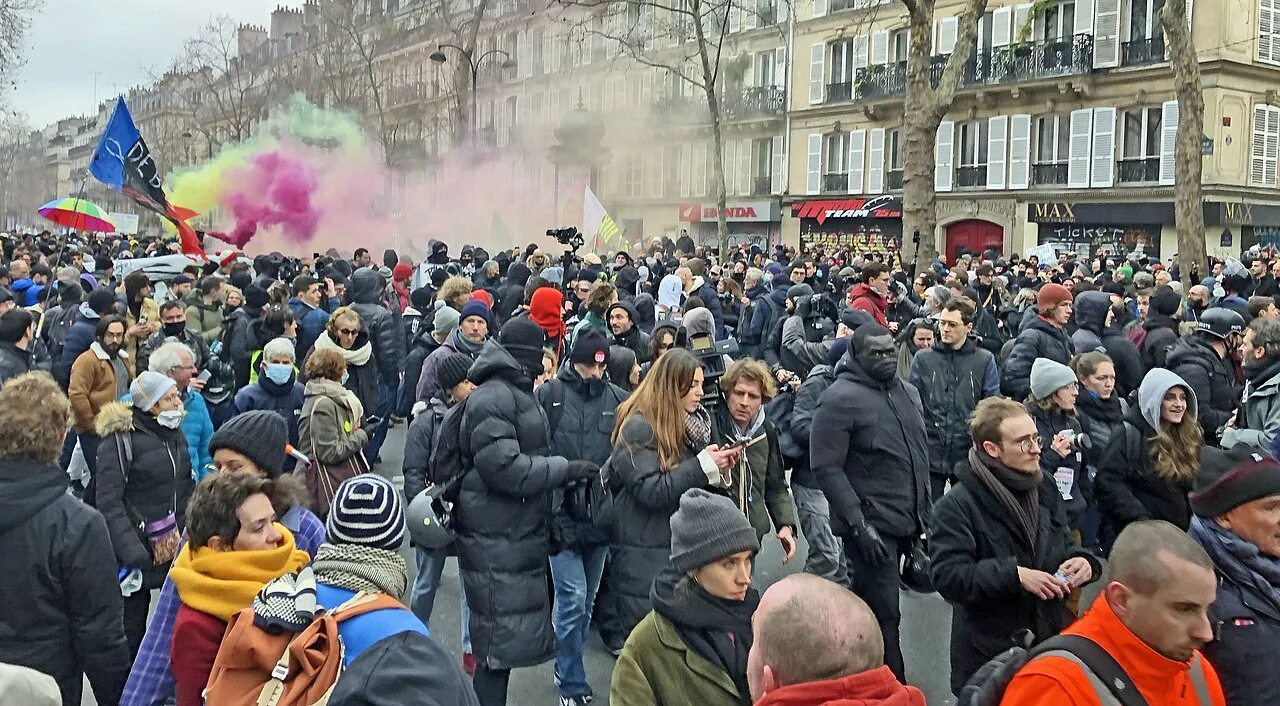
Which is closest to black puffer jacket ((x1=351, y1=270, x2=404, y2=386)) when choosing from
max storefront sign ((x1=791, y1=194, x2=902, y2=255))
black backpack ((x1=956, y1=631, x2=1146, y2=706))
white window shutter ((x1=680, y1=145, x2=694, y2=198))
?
black backpack ((x1=956, y1=631, x2=1146, y2=706))

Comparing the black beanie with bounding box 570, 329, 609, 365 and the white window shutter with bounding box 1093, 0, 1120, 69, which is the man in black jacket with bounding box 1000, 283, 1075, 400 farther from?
the white window shutter with bounding box 1093, 0, 1120, 69

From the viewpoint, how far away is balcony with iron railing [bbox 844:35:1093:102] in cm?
2780

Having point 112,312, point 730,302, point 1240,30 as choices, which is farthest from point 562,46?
point 112,312

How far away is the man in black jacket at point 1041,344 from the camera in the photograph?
7.13 metres

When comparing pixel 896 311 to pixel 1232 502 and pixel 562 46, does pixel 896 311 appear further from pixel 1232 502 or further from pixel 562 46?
pixel 562 46

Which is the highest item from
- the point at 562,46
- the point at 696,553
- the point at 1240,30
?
the point at 562,46

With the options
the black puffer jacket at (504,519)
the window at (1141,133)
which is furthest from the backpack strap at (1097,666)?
the window at (1141,133)

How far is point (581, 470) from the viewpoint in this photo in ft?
14.4

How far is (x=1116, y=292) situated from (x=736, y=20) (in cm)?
3138

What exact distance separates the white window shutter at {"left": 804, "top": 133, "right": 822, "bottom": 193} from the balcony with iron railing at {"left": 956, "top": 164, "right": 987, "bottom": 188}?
545cm

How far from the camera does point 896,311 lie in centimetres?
1055

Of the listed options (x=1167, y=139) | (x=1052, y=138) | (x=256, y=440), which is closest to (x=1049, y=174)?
(x=1052, y=138)

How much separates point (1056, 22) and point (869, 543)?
2772 cm

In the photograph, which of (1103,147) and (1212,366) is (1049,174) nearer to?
(1103,147)
